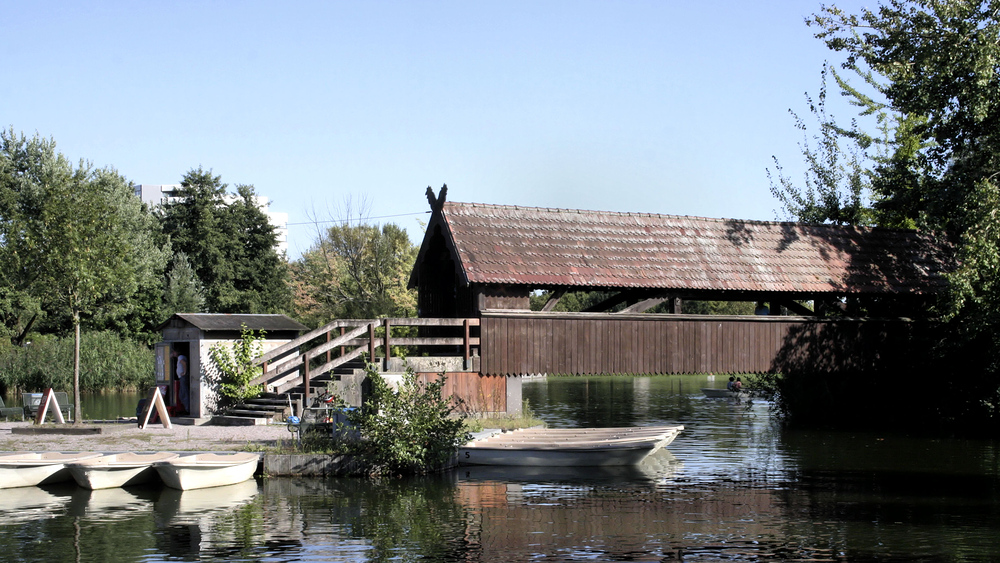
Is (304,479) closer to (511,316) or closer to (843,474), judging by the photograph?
(511,316)

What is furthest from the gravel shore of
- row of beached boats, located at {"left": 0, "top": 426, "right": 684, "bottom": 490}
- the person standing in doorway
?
the person standing in doorway

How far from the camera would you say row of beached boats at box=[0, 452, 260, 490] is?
17.8 metres

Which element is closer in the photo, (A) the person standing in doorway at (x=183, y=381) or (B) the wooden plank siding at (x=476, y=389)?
(B) the wooden plank siding at (x=476, y=389)

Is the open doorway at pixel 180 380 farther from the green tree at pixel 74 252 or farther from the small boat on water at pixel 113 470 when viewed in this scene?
the small boat on water at pixel 113 470

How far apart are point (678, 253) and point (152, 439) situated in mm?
14259

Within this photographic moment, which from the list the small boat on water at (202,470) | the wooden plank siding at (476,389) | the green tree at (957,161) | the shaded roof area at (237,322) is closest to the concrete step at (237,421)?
the shaded roof area at (237,322)

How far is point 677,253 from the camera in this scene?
87.4 ft

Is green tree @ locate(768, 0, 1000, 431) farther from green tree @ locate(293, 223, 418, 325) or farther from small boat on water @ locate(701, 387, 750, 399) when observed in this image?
green tree @ locate(293, 223, 418, 325)

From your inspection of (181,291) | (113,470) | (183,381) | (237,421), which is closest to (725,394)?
(183,381)

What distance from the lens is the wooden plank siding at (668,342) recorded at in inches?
973

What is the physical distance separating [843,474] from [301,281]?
125 ft

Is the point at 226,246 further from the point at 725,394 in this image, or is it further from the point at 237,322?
the point at 237,322

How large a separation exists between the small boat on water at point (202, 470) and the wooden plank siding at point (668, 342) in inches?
308

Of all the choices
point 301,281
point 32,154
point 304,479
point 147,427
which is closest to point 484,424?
point 304,479
